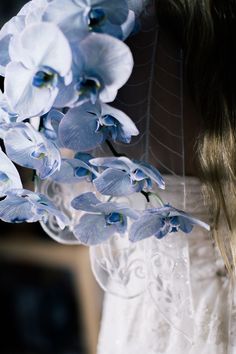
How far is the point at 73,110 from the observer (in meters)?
0.53

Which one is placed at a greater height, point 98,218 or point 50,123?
point 50,123

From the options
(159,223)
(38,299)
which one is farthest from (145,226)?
(38,299)

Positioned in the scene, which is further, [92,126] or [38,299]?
[38,299]

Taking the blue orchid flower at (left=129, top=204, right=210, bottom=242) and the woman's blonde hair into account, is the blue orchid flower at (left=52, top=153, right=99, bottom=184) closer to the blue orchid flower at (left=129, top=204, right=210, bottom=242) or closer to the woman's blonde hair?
the blue orchid flower at (left=129, top=204, right=210, bottom=242)

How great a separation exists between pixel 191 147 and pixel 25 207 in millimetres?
233

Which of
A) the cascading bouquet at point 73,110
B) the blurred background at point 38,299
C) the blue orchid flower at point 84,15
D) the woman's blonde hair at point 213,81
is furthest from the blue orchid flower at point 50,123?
the blurred background at point 38,299

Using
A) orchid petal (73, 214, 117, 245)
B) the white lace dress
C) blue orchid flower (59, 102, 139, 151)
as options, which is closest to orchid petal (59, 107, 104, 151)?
blue orchid flower (59, 102, 139, 151)

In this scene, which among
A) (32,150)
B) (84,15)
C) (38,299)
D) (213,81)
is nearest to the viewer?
(84,15)

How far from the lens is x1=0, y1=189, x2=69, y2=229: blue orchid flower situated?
0.61 meters

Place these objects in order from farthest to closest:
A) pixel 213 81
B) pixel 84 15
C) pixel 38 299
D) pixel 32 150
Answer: pixel 38 299 → pixel 213 81 → pixel 32 150 → pixel 84 15

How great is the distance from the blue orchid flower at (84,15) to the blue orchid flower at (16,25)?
0.03m

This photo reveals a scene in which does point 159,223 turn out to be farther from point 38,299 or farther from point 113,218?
point 38,299

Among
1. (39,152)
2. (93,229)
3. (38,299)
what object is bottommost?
(38,299)

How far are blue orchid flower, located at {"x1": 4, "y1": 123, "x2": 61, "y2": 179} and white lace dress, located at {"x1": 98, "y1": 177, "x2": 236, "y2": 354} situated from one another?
232 mm
